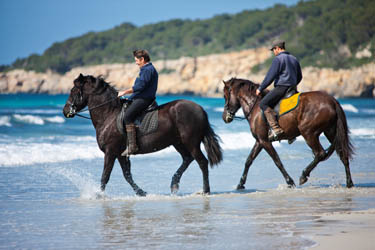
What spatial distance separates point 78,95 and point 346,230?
508 cm

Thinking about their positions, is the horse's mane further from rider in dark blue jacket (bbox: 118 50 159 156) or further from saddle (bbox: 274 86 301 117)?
saddle (bbox: 274 86 301 117)

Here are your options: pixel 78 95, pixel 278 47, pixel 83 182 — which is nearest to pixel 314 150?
pixel 278 47

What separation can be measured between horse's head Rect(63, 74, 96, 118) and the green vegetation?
3173 inches

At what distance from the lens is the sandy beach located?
18.9ft

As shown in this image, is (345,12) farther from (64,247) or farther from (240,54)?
(64,247)

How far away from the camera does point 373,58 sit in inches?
3342

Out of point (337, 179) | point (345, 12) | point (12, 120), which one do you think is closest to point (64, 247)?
point (337, 179)

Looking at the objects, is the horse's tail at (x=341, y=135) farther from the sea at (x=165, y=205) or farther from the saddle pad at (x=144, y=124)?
the saddle pad at (x=144, y=124)

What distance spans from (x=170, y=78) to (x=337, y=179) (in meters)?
109

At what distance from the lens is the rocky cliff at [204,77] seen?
81.8m

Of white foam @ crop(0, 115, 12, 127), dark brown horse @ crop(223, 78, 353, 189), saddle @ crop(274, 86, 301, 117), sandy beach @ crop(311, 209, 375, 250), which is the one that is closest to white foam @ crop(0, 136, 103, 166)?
dark brown horse @ crop(223, 78, 353, 189)

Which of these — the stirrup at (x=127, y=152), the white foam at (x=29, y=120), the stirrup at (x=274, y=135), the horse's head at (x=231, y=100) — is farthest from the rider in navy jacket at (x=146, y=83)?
the white foam at (x=29, y=120)

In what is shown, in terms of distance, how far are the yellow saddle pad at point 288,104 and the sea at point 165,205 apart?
52.6 inches

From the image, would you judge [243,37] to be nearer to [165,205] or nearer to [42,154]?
[42,154]
